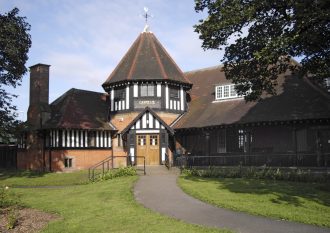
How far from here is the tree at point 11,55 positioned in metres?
24.7

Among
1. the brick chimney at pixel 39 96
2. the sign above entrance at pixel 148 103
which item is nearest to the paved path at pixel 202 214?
the sign above entrance at pixel 148 103

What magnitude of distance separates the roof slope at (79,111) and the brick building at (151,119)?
0.08m

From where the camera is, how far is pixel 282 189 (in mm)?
16047

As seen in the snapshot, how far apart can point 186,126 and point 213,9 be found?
14.6 meters

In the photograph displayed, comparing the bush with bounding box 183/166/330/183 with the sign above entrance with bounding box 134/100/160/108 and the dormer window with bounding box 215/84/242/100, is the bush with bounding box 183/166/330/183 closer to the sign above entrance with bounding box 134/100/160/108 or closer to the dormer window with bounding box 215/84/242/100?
the sign above entrance with bounding box 134/100/160/108

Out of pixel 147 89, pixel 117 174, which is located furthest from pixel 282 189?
pixel 147 89

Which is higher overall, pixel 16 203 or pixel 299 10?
pixel 299 10

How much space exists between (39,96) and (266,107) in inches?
690

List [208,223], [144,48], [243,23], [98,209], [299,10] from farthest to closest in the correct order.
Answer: [144,48], [243,23], [299,10], [98,209], [208,223]

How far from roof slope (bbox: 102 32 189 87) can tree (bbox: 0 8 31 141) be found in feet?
28.1

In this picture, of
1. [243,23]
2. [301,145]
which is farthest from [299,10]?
[301,145]

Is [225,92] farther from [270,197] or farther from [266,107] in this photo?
[270,197]

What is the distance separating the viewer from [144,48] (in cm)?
3575

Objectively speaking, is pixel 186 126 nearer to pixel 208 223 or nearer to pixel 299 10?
pixel 299 10
